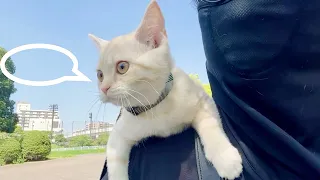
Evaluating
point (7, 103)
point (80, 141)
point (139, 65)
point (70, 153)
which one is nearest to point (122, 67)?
point (139, 65)

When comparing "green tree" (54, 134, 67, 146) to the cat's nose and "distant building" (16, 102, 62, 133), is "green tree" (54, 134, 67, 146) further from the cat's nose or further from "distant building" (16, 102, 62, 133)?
the cat's nose

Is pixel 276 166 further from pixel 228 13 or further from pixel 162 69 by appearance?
pixel 162 69

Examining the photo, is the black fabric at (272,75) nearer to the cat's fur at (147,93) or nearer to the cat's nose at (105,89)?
the cat's fur at (147,93)

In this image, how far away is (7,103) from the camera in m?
12.5

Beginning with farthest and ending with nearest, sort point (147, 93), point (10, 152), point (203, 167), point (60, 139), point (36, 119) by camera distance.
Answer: point (36, 119) → point (60, 139) → point (10, 152) → point (147, 93) → point (203, 167)

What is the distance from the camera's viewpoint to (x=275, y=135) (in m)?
0.45

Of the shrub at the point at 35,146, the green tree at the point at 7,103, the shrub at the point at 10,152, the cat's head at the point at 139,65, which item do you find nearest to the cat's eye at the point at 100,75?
the cat's head at the point at 139,65

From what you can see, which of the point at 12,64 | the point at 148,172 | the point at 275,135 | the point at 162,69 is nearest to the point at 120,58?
the point at 162,69

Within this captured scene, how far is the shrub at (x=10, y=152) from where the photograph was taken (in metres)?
7.78

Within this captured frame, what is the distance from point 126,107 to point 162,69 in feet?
0.35

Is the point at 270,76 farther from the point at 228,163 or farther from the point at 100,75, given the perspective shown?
the point at 100,75

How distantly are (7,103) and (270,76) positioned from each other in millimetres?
13222

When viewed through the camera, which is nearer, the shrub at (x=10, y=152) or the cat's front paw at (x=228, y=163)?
the cat's front paw at (x=228, y=163)

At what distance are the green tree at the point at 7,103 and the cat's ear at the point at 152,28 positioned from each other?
1202cm
